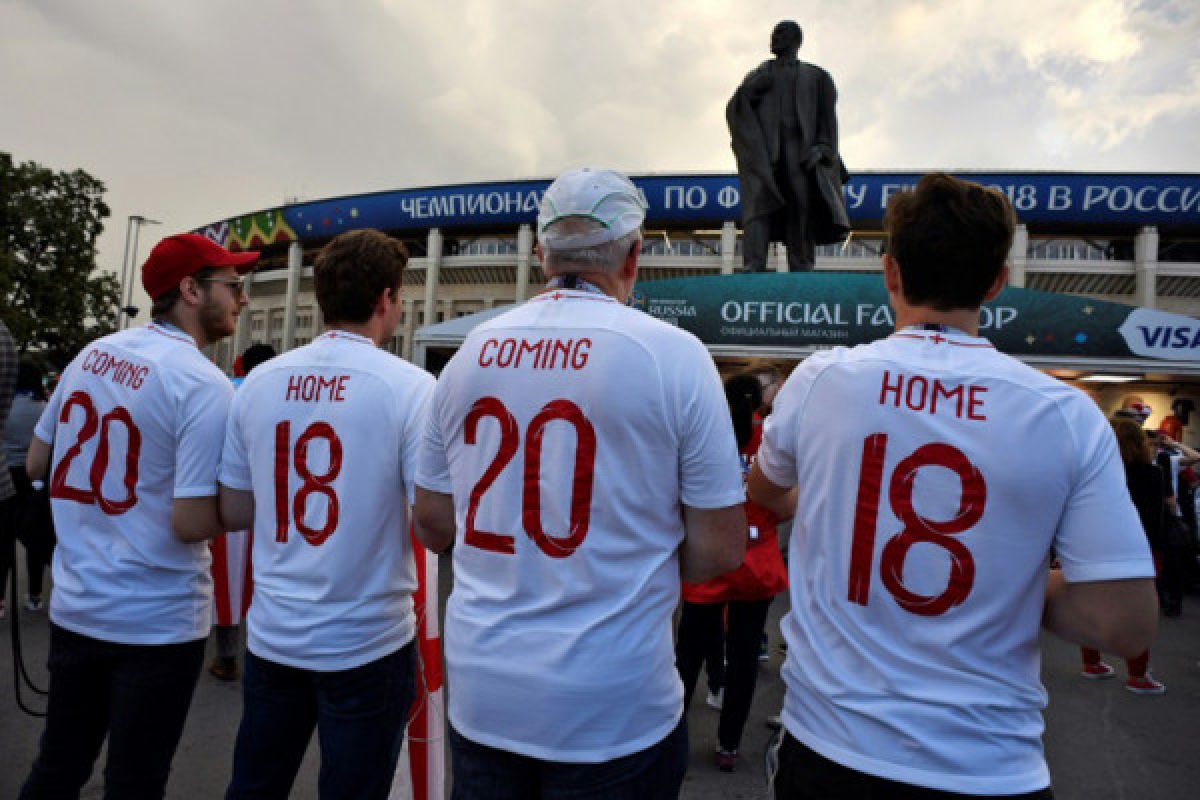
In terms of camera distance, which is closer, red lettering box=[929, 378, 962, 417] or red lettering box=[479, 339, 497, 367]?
red lettering box=[929, 378, 962, 417]

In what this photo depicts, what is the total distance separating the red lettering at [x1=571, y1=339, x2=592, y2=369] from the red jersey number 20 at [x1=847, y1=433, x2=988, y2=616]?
55cm

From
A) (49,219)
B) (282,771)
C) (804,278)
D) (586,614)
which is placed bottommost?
(282,771)

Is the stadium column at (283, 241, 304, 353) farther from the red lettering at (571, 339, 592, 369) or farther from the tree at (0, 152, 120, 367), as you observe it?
the red lettering at (571, 339, 592, 369)

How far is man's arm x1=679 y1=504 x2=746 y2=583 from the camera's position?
4.66 feet

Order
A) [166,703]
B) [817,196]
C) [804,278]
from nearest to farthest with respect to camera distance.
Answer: [166,703]
[817,196]
[804,278]

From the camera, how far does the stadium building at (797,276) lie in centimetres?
1037

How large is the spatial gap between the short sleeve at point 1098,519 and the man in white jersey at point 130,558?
2.04 metres

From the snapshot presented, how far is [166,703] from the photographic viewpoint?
1946 millimetres

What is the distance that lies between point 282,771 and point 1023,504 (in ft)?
6.02

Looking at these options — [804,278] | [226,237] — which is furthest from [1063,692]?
[226,237]

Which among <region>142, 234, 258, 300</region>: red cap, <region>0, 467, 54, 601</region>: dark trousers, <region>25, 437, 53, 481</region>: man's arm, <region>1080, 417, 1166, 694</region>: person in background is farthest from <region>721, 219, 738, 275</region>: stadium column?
<region>25, 437, 53, 481</region>: man's arm

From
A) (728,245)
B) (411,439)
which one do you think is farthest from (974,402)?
(728,245)

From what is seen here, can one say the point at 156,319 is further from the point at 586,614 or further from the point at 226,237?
the point at 226,237

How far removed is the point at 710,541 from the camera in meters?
1.43
